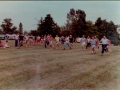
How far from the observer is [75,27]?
258 ft

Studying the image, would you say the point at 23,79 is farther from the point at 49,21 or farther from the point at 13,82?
the point at 49,21

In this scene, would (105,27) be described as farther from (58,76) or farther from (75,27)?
(58,76)

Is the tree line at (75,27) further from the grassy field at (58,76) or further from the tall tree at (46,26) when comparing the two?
the grassy field at (58,76)

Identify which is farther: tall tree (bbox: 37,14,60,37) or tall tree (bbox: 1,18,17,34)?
tall tree (bbox: 1,18,17,34)

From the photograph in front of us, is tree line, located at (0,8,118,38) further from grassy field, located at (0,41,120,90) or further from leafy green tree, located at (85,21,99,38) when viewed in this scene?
grassy field, located at (0,41,120,90)

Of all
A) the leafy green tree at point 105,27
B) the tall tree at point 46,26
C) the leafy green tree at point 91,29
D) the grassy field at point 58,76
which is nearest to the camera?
the grassy field at point 58,76

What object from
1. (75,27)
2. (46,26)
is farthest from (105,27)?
(46,26)

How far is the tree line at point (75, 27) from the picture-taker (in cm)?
7212

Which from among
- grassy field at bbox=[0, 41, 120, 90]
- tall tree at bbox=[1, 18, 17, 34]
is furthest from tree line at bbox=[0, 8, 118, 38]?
grassy field at bbox=[0, 41, 120, 90]

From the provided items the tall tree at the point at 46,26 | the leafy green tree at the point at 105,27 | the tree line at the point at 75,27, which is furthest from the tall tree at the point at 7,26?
the leafy green tree at the point at 105,27

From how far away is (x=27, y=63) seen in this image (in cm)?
1708

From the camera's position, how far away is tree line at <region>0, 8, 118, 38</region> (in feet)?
237

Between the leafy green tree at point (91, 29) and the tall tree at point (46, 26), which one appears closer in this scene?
the tall tree at point (46, 26)

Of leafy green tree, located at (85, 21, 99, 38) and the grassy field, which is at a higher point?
leafy green tree, located at (85, 21, 99, 38)
